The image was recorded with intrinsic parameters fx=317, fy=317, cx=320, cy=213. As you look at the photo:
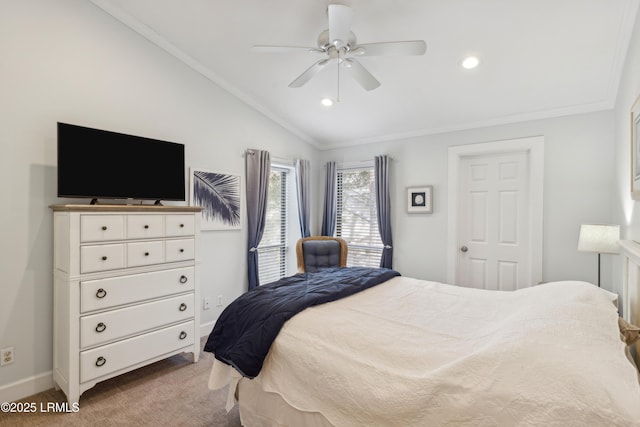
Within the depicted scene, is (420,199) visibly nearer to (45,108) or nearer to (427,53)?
(427,53)

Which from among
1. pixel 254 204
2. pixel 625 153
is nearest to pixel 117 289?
pixel 254 204

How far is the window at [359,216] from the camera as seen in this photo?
458 cm

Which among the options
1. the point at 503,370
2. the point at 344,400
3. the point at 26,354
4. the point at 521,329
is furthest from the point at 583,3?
the point at 26,354

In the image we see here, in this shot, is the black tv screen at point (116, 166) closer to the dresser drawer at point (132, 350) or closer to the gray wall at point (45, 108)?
the gray wall at point (45, 108)

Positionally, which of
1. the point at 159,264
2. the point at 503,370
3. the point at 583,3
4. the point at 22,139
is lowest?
the point at 503,370

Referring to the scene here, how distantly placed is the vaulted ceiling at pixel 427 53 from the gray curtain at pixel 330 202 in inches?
40.1

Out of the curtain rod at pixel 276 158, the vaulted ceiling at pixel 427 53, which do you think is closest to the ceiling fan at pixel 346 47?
the vaulted ceiling at pixel 427 53

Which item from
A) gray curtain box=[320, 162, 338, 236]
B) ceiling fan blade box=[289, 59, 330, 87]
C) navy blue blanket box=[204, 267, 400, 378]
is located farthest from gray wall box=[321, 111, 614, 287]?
ceiling fan blade box=[289, 59, 330, 87]

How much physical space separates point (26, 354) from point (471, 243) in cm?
433

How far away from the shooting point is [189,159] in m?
3.32

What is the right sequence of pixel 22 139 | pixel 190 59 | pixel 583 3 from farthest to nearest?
pixel 190 59, pixel 22 139, pixel 583 3

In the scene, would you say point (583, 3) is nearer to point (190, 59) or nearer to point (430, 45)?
point (430, 45)

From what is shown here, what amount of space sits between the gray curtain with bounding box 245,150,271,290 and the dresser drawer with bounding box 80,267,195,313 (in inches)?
42.5

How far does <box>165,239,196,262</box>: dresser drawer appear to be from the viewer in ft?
8.86
